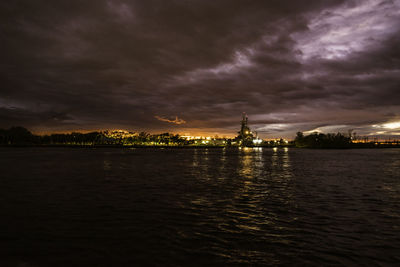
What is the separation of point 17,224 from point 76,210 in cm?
369

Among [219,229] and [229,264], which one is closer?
[229,264]

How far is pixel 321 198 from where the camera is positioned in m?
22.6

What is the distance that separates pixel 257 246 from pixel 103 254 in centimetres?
696

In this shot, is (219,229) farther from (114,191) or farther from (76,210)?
(114,191)

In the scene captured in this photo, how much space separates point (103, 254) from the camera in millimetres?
10438

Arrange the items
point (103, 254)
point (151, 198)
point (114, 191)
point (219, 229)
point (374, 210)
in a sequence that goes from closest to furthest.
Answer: point (103, 254) < point (219, 229) < point (374, 210) < point (151, 198) < point (114, 191)

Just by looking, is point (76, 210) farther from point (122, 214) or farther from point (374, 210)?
point (374, 210)

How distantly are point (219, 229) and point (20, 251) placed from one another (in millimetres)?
9609

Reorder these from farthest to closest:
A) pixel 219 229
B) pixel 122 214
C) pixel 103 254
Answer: pixel 122 214
pixel 219 229
pixel 103 254

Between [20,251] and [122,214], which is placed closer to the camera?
[20,251]

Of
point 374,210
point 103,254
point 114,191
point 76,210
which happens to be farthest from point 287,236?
point 114,191

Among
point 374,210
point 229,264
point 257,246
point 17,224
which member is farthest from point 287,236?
point 17,224

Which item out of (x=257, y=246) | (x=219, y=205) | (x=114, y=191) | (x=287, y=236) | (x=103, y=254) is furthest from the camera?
(x=114, y=191)

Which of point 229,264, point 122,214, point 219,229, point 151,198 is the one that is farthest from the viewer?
point 151,198
